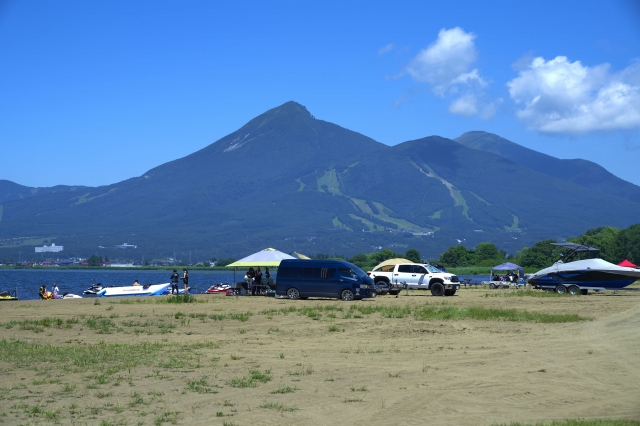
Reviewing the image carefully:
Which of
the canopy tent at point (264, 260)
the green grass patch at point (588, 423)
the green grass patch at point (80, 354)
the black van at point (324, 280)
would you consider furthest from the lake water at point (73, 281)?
the green grass patch at point (588, 423)

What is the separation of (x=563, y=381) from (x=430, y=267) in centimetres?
3060

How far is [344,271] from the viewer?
3556 centimetres

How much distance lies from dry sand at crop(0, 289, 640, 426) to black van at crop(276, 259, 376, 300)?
36.8ft

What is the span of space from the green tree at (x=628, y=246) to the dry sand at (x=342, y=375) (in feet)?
334

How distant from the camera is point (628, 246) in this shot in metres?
122

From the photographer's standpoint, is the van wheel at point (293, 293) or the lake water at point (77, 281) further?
the lake water at point (77, 281)

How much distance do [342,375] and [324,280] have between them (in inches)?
819

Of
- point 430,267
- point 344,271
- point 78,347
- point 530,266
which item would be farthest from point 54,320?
point 530,266

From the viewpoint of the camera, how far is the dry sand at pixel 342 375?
1170 centimetres

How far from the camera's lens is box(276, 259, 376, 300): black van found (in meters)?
35.6

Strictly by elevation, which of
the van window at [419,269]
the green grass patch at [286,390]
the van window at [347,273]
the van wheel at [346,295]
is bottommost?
the green grass patch at [286,390]

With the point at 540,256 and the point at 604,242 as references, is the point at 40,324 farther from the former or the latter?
the point at 604,242

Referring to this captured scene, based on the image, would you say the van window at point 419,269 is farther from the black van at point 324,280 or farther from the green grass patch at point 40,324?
the green grass patch at point 40,324

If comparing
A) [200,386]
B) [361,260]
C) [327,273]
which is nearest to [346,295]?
[327,273]
